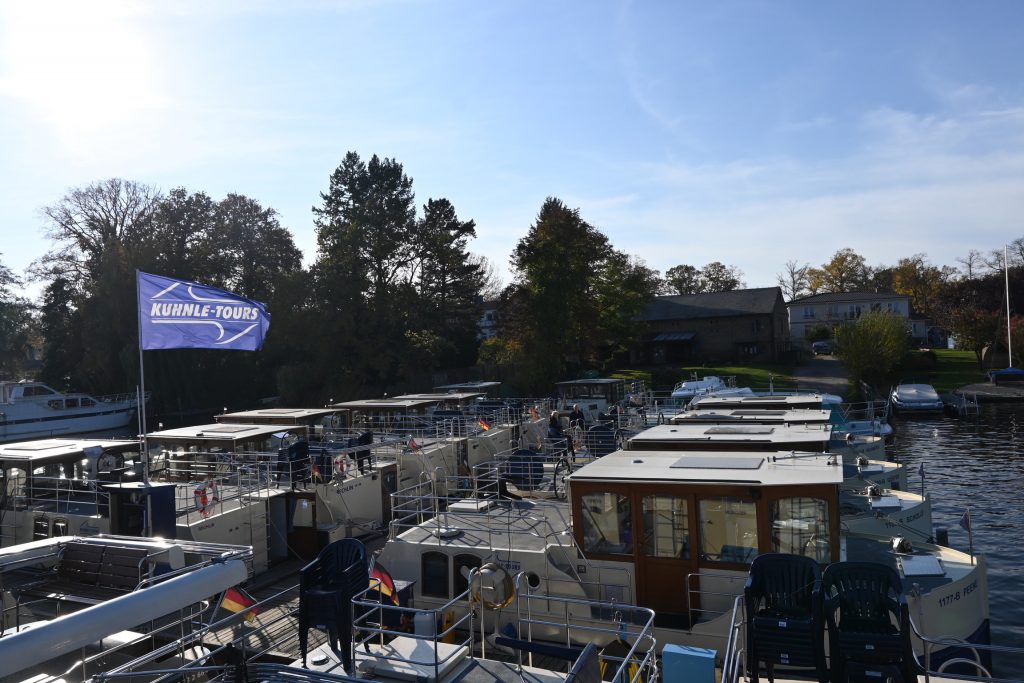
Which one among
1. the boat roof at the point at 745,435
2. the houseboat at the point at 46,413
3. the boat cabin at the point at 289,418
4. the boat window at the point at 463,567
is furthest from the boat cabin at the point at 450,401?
the houseboat at the point at 46,413

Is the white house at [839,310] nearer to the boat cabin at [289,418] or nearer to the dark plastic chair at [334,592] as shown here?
the boat cabin at [289,418]

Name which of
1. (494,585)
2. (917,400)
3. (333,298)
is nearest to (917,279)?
(917,400)

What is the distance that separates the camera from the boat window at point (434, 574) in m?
14.8

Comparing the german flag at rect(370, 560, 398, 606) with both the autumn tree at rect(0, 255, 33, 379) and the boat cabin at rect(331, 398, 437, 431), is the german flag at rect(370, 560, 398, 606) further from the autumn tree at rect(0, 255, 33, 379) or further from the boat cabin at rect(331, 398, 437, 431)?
the autumn tree at rect(0, 255, 33, 379)

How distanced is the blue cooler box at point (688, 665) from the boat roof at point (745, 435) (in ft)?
28.7

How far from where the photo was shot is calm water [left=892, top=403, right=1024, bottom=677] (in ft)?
62.6

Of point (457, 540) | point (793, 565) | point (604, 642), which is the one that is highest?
point (793, 565)

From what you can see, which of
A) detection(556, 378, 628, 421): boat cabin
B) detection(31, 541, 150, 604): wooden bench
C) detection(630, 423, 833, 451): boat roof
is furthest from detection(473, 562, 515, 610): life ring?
detection(556, 378, 628, 421): boat cabin

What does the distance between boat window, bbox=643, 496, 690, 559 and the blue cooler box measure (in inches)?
169

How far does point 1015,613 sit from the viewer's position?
1852 cm

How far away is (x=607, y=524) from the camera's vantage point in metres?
13.1

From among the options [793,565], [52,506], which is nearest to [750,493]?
[793,565]

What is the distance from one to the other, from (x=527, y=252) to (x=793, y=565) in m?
55.5

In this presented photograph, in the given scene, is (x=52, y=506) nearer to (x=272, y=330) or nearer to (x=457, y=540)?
(x=457, y=540)
